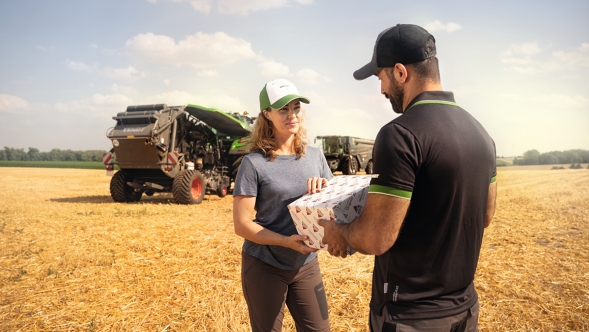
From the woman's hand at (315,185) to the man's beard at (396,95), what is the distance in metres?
0.69

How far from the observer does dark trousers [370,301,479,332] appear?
162 centimetres

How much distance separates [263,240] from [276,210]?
0.20m

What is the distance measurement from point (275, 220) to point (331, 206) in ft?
1.99

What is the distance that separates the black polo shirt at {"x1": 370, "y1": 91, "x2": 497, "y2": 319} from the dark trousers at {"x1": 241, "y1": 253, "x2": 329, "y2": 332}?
32.0 inches

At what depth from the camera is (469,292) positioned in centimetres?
175

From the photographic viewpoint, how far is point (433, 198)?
1563mm

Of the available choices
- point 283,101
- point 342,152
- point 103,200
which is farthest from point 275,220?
point 342,152

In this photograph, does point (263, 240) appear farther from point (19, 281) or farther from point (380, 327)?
point (19, 281)

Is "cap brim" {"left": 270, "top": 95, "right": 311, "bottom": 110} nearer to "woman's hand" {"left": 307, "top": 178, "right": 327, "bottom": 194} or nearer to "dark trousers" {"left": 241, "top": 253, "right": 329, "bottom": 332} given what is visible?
"woman's hand" {"left": 307, "top": 178, "right": 327, "bottom": 194}

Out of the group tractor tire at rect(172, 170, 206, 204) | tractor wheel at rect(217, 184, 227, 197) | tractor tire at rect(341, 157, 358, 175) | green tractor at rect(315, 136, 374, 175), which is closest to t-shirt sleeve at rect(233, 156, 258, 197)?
tractor tire at rect(172, 170, 206, 204)

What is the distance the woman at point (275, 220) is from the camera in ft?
7.86

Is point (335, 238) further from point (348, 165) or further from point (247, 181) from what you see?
point (348, 165)

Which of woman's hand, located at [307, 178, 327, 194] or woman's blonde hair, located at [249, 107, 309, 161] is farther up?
woman's blonde hair, located at [249, 107, 309, 161]

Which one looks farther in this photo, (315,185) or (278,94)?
(278,94)
